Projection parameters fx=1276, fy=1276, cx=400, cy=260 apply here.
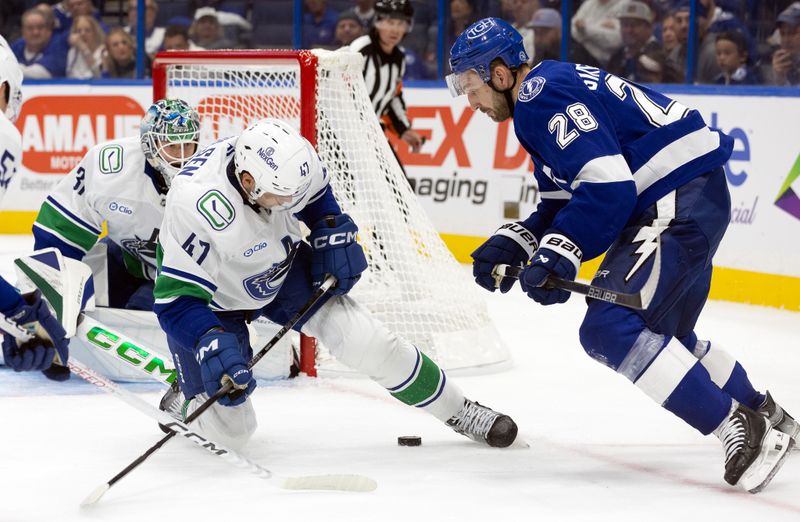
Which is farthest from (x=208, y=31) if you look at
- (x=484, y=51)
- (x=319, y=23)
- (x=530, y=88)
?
(x=530, y=88)

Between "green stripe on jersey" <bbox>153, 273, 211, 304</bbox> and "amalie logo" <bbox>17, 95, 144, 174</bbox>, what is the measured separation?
4897mm

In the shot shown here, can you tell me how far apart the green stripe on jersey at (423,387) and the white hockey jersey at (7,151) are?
112 centimetres

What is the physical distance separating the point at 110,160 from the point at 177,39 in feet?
13.9

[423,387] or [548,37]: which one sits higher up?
[548,37]

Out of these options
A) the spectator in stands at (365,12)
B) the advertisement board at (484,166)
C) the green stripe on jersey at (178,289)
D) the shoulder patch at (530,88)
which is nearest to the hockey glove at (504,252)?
the shoulder patch at (530,88)

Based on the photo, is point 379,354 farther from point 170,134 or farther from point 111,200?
point 111,200

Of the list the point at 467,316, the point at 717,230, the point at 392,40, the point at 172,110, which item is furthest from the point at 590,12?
the point at 717,230

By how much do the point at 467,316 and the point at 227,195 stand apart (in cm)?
163

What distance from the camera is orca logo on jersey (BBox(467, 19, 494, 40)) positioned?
3037 millimetres

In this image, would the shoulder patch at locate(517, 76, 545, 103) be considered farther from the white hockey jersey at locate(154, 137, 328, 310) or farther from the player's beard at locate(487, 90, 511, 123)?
the white hockey jersey at locate(154, 137, 328, 310)

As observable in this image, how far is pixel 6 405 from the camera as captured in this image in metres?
3.70

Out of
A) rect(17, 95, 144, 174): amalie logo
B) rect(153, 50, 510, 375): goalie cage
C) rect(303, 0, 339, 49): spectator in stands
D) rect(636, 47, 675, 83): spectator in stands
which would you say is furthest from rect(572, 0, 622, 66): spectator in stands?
rect(17, 95, 144, 174): amalie logo

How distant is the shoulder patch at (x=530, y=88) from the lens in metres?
2.88

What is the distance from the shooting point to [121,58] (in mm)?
8039
